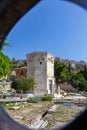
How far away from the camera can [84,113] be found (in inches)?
91.1

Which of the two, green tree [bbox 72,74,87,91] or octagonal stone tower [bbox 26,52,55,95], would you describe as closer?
octagonal stone tower [bbox 26,52,55,95]

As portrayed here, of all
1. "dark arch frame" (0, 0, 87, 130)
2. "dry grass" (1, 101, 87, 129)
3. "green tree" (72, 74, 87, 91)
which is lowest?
"dry grass" (1, 101, 87, 129)

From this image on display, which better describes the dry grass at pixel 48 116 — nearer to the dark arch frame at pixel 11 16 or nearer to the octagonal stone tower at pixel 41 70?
the dark arch frame at pixel 11 16

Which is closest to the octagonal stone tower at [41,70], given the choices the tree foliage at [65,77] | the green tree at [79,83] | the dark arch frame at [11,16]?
the tree foliage at [65,77]

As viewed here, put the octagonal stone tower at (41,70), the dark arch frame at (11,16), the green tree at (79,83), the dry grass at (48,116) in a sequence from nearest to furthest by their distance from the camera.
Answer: the dark arch frame at (11,16), the dry grass at (48,116), the octagonal stone tower at (41,70), the green tree at (79,83)

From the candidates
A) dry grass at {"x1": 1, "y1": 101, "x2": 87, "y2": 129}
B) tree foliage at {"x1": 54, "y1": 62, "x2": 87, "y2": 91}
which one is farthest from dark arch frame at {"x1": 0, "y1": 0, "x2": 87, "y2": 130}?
tree foliage at {"x1": 54, "y1": 62, "x2": 87, "y2": 91}

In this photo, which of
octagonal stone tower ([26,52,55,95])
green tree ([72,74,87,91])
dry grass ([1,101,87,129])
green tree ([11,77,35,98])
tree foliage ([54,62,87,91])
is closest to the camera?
dry grass ([1,101,87,129])

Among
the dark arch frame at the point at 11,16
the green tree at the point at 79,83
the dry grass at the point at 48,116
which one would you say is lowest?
the dry grass at the point at 48,116

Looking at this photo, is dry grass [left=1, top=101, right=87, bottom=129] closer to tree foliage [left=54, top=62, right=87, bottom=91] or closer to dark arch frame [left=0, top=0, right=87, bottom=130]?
dark arch frame [left=0, top=0, right=87, bottom=130]

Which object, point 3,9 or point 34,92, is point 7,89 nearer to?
point 34,92

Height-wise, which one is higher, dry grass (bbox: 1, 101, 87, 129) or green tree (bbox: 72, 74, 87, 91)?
green tree (bbox: 72, 74, 87, 91)

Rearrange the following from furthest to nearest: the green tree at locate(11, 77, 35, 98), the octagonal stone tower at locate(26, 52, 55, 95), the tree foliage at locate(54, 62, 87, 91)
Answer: the tree foliage at locate(54, 62, 87, 91) → the octagonal stone tower at locate(26, 52, 55, 95) → the green tree at locate(11, 77, 35, 98)

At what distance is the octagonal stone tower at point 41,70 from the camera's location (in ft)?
140

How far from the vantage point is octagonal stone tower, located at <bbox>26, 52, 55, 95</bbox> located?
140 ft
